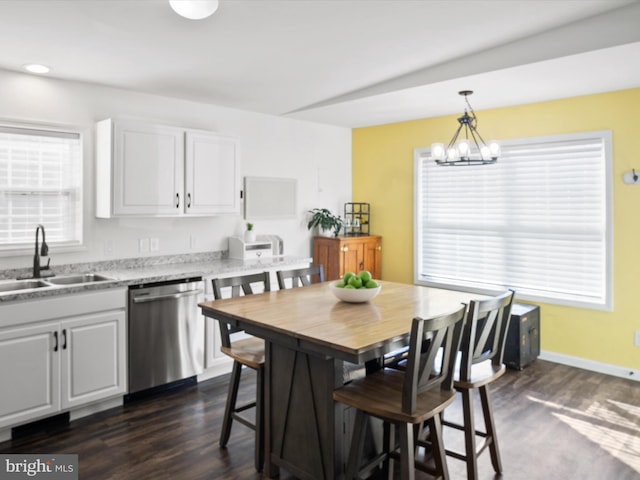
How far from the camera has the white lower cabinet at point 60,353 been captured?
2883 mm

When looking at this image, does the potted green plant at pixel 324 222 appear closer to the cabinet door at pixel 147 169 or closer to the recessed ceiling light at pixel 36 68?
the cabinet door at pixel 147 169

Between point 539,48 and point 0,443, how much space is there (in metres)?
4.19

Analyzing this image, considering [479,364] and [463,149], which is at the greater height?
[463,149]

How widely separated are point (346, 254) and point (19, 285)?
3.12 metres

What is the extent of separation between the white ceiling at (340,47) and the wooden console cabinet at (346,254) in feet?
5.61

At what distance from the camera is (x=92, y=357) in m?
3.23

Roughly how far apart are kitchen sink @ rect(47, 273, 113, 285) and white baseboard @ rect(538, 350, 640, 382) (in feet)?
12.5

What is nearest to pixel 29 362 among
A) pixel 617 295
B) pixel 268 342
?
pixel 268 342

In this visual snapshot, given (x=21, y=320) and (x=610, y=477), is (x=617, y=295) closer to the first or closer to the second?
(x=610, y=477)

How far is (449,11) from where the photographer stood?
277 centimetres

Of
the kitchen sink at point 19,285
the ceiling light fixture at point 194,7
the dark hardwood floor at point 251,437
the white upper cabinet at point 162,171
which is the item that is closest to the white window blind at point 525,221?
the dark hardwood floor at point 251,437

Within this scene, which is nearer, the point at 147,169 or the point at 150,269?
the point at 147,169

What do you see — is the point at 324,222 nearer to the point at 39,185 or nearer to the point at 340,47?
the point at 340,47

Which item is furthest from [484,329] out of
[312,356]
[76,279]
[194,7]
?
[76,279]
